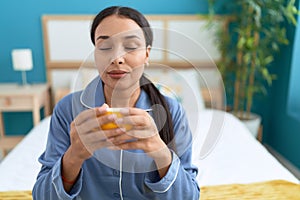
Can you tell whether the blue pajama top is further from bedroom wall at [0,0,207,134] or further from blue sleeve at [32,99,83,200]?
bedroom wall at [0,0,207,134]

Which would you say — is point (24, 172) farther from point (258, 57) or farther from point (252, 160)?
point (258, 57)

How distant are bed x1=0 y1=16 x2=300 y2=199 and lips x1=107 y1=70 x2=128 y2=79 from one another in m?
0.08

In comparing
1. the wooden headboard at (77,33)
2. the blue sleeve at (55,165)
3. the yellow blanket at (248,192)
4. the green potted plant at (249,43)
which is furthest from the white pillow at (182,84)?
the wooden headboard at (77,33)

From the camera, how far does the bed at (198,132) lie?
29.7 inches

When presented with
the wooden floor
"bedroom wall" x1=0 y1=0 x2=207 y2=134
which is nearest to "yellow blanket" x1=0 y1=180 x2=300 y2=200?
the wooden floor

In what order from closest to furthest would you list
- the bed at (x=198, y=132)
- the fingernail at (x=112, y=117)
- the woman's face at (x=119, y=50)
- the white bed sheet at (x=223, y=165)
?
the fingernail at (x=112, y=117) < the woman's face at (x=119, y=50) < the bed at (x=198, y=132) < the white bed sheet at (x=223, y=165)

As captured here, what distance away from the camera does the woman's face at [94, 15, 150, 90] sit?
0.60 metres

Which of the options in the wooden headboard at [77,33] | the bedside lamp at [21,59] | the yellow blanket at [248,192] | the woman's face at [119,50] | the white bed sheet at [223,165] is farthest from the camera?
the wooden headboard at [77,33]

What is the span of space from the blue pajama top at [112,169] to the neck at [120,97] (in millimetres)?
18

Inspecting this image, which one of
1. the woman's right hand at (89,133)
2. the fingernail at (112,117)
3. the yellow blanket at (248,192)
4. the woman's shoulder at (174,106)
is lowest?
the yellow blanket at (248,192)

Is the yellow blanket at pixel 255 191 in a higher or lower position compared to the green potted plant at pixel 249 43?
lower

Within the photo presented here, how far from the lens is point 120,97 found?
27.3 inches

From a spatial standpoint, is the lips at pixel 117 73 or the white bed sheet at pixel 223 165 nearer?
the lips at pixel 117 73

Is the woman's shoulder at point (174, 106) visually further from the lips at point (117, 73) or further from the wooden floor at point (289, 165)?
the wooden floor at point (289, 165)
